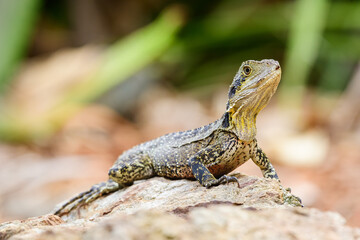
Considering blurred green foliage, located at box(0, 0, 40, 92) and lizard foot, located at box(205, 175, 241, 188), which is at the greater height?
blurred green foliage, located at box(0, 0, 40, 92)

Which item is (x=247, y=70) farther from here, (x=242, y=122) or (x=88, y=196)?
(x=88, y=196)

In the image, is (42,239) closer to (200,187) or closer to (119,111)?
(200,187)

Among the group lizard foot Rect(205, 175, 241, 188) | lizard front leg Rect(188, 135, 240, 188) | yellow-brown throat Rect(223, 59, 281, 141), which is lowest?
lizard foot Rect(205, 175, 241, 188)

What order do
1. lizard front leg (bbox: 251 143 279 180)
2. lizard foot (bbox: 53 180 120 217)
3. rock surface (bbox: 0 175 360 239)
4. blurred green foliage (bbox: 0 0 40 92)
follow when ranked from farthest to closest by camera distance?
blurred green foliage (bbox: 0 0 40 92), lizard foot (bbox: 53 180 120 217), lizard front leg (bbox: 251 143 279 180), rock surface (bbox: 0 175 360 239)

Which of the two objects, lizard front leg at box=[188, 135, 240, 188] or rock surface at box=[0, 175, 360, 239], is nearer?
rock surface at box=[0, 175, 360, 239]

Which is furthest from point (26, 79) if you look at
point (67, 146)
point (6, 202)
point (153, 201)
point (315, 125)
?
point (153, 201)

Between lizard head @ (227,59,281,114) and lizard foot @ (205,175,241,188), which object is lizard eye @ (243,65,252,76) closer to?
lizard head @ (227,59,281,114)

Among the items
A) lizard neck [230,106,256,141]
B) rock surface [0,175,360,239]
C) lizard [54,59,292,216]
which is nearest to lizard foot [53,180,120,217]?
lizard [54,59,292,216]

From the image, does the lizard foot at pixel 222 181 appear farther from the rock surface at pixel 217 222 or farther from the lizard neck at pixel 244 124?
the lizard neck at pixel 244 124
